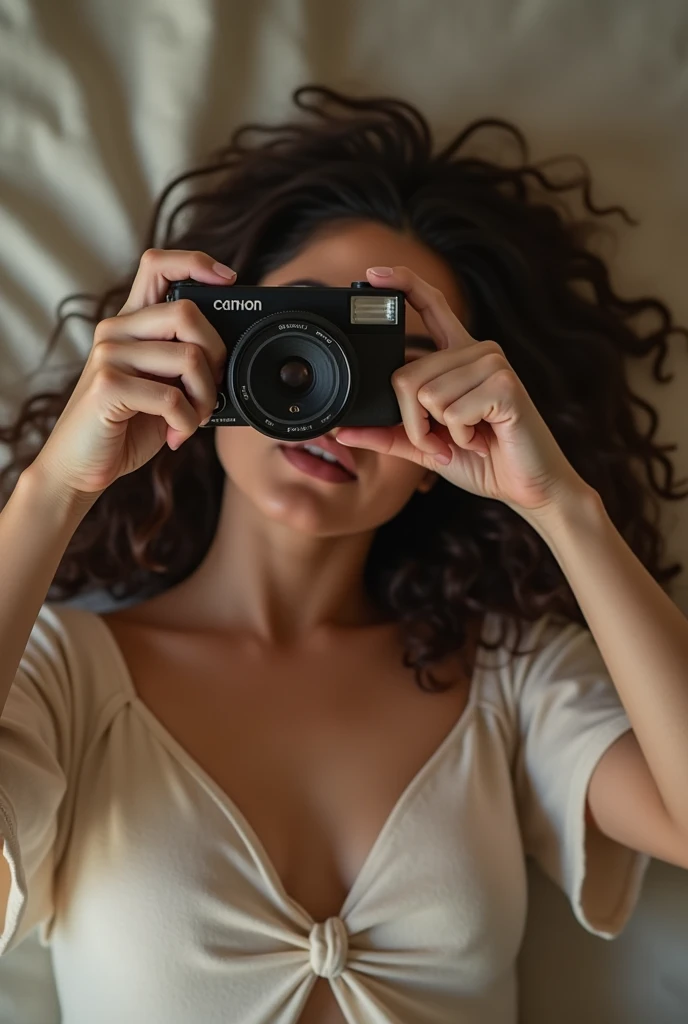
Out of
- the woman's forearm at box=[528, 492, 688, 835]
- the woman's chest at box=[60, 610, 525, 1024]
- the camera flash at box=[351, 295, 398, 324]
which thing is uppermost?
the camera flash at box=[351, 295, 398, 324]

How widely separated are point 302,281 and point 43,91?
1.60 feet

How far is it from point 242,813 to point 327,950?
0.16 m

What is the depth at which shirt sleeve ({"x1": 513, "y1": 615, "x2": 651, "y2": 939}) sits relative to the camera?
3.51 ft

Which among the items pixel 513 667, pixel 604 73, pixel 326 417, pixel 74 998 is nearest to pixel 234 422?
pixel 326 417

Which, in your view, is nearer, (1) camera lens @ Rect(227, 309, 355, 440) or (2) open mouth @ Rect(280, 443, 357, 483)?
(1) camera lens @ Rect(227, 309, 355, 440)

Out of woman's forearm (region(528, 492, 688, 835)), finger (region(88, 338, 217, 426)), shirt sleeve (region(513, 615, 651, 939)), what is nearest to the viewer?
finger (region(88, 338, 217, 426))

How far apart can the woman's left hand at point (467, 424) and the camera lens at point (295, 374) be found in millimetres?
72

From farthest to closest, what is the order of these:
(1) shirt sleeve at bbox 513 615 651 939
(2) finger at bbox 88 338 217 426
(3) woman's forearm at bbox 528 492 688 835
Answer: (1) shirt sleeve at bbox 513 615 651 939, (3) woman's forearm at bbox 528 492 688 835, (2) finger at bbox 88 338 217 426

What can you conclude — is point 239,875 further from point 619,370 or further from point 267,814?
point 619,370

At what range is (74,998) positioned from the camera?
999 millimetres

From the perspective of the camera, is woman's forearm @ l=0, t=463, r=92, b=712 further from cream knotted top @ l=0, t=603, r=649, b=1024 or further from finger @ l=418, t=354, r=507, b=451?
finger @ l=418, t=354, r=507, b=451

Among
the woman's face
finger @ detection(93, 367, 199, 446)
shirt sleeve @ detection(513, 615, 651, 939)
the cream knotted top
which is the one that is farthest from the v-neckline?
finger @ detection(93, 367, 199, 446)

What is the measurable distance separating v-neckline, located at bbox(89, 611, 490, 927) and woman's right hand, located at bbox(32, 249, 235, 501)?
263 mm

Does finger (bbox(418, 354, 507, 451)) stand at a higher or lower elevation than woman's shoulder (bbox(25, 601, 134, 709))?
higher
